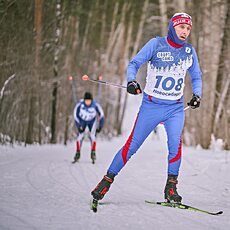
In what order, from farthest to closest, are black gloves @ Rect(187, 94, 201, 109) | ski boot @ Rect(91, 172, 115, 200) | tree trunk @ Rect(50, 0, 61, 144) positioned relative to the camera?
tree trunk @ Rect(50, 0, 61, 144) → black gloves @ Rect(187, 94, 201, 109) → ski boot @ Rect(91, 172, 115, 200)

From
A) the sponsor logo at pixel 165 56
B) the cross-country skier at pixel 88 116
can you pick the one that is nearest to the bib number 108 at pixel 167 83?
the sponsor logo at pixel 165 56

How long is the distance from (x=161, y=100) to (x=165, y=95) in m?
0.07

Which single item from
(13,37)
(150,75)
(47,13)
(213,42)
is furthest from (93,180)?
(47,13)

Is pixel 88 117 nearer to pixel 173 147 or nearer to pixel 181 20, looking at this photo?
pixel 173 147

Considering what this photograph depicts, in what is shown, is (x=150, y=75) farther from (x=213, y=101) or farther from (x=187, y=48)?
(x=213, y=101)

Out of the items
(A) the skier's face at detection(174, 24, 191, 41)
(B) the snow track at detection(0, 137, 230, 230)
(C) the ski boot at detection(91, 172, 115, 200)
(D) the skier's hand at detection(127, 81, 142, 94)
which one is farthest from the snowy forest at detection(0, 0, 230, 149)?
(C) the ski boot at detection(91, 172, 115, 200)

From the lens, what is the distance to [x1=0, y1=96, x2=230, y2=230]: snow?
4.05 meters

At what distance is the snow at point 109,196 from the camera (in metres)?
4.05

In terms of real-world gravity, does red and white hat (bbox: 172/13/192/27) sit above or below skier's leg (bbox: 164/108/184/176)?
above

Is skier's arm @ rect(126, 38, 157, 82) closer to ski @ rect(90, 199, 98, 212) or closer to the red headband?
the red headband

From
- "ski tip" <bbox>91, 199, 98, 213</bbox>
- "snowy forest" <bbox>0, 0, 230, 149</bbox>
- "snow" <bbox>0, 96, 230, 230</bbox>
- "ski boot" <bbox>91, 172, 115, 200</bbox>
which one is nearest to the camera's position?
"snow" <bbox>0, 96, 230, 230</bbox>

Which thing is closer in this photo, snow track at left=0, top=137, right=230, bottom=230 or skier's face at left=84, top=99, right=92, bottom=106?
snow track at left=0, top=137, right=230, bottom=230

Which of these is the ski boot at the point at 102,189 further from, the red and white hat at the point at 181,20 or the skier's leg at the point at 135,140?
the red and white hat at the point at 181,20

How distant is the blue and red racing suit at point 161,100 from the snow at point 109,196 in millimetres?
616
